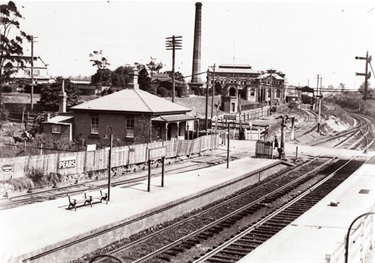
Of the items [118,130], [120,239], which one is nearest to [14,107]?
[118,130]

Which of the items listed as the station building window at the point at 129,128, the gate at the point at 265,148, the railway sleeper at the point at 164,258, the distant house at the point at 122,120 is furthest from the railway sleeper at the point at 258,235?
the gate at the point at 265,148

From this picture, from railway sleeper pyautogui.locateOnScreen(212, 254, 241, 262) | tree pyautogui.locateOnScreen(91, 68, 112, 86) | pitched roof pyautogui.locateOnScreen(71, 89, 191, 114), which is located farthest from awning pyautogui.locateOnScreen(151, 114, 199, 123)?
tree pyautogui.locateOnScreen(91, 68, 112, 86)

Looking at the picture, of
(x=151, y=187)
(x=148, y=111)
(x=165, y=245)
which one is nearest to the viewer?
(x=165, y=245)

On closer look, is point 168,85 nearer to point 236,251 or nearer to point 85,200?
point 85,200

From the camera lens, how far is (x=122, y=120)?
35688 mm

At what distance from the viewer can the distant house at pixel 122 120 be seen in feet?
115

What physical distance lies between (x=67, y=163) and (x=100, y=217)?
825 centimetres

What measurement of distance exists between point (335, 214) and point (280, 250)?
20.1ft

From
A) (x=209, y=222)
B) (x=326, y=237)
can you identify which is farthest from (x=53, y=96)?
(x=326, y=237)

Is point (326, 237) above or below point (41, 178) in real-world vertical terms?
below

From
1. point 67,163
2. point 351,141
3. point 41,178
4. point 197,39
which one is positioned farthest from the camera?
point 197,39

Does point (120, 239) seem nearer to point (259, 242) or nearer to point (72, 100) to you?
point (259, 242)

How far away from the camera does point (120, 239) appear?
16.4 meters

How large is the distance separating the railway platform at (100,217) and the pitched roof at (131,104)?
32.4ft
